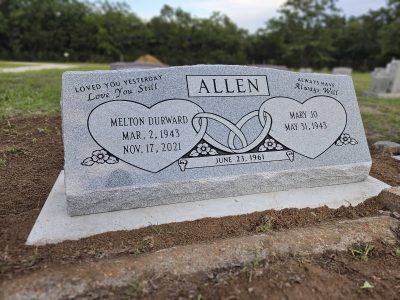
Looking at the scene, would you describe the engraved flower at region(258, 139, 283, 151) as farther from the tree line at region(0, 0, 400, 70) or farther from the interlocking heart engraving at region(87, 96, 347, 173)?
the tree line at region(0, 0, 400, 70)

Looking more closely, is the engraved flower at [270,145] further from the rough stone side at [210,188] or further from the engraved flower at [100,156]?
the engraved flower at [100,156]

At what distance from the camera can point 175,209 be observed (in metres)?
2.74

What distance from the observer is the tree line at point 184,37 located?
36594 mm

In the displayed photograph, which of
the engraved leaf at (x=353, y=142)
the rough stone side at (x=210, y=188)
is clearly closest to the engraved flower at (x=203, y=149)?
the rough stone side at (x=210, y=188)

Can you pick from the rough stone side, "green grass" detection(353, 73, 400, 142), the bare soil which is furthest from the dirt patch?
"green grass" detection(353, 73, 400, 142)

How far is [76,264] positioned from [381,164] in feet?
10.9

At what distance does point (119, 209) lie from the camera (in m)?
2.68

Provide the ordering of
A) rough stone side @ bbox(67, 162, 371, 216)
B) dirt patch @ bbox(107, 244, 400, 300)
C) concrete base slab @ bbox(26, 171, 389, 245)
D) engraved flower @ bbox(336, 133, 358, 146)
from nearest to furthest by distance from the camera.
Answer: dirt patch @ bbox(107, 244, 400, 300)
concrete base slab @ bbox(26, 171, 389, 245)
rough stone side @ bbox(67, 162, 371, 216)
engraved flower @ bbox(336, 133, 358, 146)

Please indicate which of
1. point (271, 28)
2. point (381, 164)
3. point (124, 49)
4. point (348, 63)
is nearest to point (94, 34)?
point (124, 49)

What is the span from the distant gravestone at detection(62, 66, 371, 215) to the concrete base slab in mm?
68

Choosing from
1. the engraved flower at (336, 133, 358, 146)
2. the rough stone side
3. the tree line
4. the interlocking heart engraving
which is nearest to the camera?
the rough stone side

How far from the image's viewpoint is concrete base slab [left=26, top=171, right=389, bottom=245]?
241 centimetres

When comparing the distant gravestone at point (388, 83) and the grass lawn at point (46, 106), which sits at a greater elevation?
the distant gravestone at point (388, 83)

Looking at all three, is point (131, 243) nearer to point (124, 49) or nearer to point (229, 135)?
point (229, 135)
